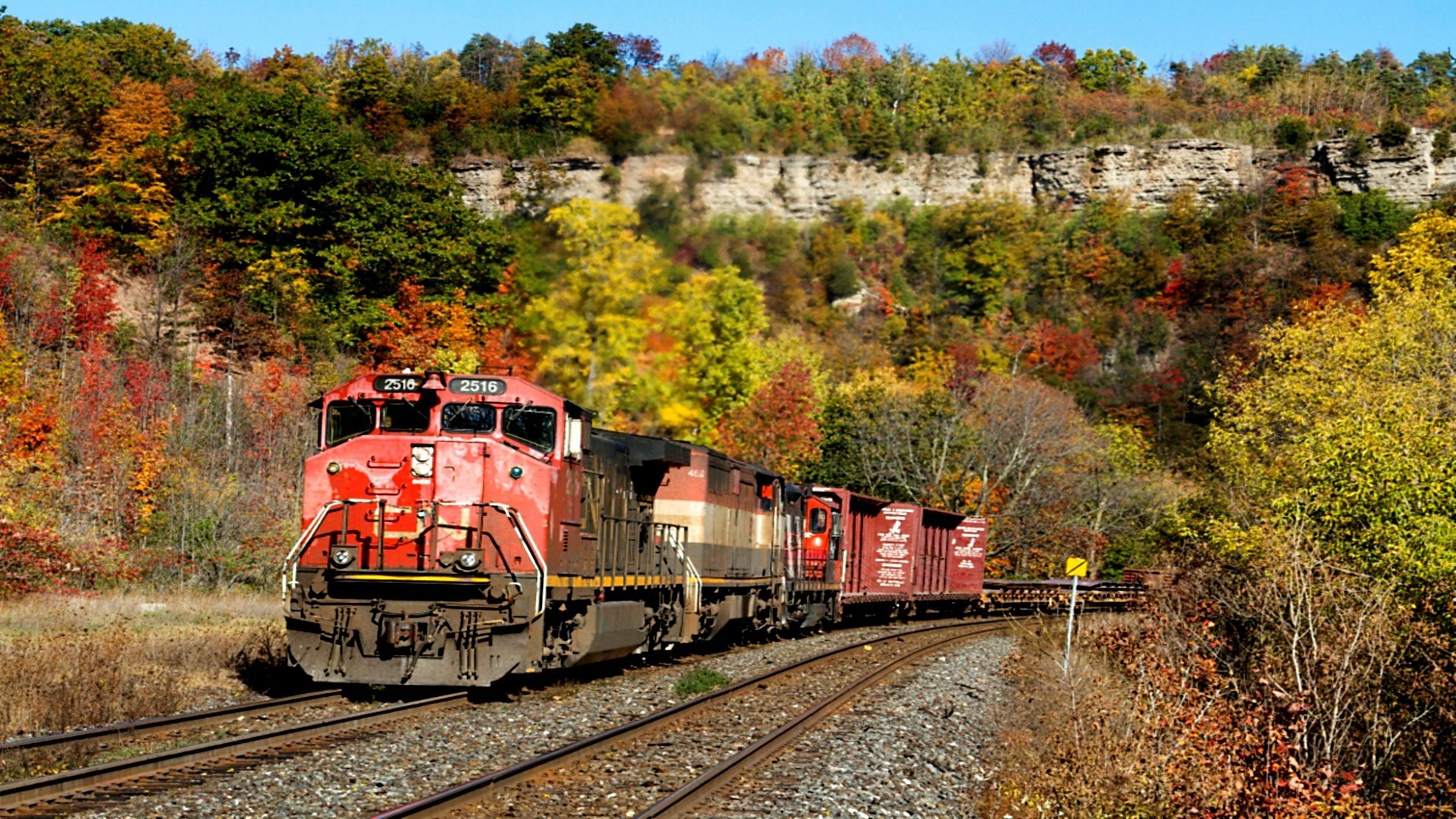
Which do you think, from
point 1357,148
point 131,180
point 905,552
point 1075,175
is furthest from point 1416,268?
point 1075,175

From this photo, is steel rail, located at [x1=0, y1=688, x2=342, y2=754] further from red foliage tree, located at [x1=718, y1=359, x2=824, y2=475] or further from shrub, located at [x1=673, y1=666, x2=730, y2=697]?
red foliage tree, located at [x1=718, y1=359, x2=824, y2=475]

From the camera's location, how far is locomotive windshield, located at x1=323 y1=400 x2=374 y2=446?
16.4m

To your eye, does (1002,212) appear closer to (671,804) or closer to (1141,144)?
(1141,144)

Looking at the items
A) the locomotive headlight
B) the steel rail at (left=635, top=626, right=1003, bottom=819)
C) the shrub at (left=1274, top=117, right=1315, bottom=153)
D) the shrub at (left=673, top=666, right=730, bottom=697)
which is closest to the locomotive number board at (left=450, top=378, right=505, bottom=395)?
the locomotive headlight

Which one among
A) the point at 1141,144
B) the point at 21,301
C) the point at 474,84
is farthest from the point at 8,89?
the point at 1141,144

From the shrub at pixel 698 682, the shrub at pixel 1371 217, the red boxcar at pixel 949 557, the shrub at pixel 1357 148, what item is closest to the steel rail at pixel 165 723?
the shrub at pixel 698 682

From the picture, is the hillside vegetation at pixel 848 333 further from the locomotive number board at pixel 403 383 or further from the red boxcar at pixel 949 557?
the locomotive number board at pixel 403 383

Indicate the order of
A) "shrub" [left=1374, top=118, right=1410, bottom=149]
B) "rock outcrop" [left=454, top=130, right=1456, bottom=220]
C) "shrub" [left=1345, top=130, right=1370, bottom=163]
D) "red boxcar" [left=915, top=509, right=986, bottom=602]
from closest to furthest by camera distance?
"red boxcar" [left=915, top=509, right=986, bottom=602] < "rock outcrop" [left=454, top=130, right=1456, bottom=220] < "shrub" [left=1374, top=118, right=1410, bottom=149] < "shrub" [left=1345, top=130, right=1370, bottom=163]

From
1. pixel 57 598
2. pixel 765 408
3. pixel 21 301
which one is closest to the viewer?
pixel 57 598

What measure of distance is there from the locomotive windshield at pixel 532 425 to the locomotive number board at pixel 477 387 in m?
0.25

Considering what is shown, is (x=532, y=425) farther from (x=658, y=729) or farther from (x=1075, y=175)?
(x=1075, y=175)

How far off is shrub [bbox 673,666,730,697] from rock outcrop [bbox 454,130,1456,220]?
263ft

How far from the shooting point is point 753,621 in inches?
1041

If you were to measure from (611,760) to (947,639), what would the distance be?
19302mm
